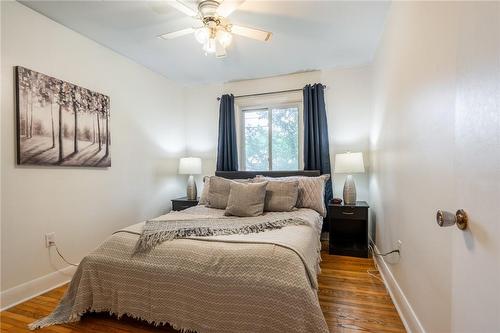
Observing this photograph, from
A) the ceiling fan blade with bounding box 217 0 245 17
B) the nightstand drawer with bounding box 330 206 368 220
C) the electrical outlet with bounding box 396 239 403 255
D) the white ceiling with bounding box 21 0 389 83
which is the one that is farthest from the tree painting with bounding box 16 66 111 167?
the electrical outlet with bounding box 396 239 403 255

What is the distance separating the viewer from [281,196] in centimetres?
272

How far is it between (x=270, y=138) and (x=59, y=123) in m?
2.71

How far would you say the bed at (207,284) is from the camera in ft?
4.59

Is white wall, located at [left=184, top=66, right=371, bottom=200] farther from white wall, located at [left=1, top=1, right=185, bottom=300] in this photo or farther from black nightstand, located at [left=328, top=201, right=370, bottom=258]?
white wall, located at [left=1, top=1, right=185, bottom=300]

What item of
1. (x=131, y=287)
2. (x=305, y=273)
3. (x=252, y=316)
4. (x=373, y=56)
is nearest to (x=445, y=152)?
(x=305, y=273)

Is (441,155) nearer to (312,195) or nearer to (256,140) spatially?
(312,195)

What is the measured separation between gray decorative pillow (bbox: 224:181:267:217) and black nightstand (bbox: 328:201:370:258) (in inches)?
40.9

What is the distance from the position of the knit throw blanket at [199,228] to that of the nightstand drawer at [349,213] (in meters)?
1.10

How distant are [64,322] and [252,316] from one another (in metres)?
1.42

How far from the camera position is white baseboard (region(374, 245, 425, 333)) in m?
1.53

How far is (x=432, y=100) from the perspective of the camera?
1.30m

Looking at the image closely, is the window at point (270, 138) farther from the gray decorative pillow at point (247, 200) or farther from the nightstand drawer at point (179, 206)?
the gray decorative pillow at point (247, 200)

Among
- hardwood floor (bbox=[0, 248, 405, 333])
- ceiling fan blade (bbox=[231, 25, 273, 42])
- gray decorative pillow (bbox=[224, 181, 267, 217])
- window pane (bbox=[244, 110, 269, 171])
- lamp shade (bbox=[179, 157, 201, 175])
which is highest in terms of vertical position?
ceiling fan blade (bbox=[231, 25, 273, 42])

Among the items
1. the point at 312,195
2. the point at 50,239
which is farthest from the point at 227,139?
the point at 50,239
